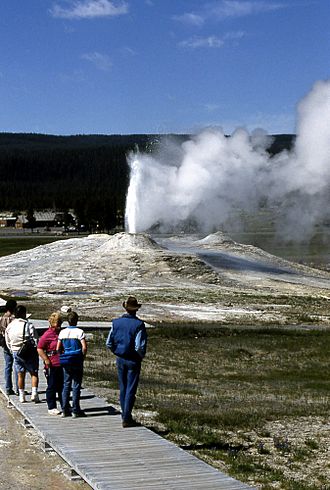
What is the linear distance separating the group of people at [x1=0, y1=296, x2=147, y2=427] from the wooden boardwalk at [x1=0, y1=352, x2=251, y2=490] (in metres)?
0.34

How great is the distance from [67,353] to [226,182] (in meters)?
47.9

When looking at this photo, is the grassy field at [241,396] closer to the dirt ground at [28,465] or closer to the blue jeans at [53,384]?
the blue jeans at [53,384]

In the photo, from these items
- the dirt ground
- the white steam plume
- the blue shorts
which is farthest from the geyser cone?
the dirt ground

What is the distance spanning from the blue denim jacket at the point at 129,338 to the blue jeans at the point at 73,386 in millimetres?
1095

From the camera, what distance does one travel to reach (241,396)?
60.3 ft

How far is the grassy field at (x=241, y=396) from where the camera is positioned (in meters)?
12.5

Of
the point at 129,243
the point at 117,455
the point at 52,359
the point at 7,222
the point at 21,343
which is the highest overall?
the point at 7,222

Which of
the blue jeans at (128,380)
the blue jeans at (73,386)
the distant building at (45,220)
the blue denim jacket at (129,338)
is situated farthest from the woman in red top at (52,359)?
the distant building at (45,220)

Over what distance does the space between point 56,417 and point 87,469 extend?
3.04m

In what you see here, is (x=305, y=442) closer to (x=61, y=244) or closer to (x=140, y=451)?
(x=140, y=451)

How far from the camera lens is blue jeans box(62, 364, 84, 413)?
1280 cm

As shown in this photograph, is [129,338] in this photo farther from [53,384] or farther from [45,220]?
[45,220]

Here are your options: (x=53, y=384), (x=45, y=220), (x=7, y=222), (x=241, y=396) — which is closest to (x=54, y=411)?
(x=53, y=384)

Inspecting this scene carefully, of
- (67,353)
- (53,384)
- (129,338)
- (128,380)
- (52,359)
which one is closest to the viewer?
(129,338)
